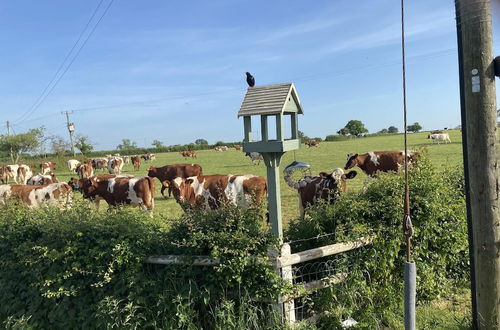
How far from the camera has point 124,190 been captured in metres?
11.7

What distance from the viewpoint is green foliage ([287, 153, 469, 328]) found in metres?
3.90

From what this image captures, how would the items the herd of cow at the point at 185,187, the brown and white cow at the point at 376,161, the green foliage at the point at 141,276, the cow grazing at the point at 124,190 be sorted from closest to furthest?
the green foliage at the point at 141,276 → the herd of cow at the point at 185,187 → the cow grazing at the point at 124,190 → the brown and white cow at the point at 376,161

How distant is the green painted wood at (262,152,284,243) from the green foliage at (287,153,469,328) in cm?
76

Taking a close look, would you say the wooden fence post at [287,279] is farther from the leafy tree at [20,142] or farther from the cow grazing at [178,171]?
the leafy tree at [20,142]

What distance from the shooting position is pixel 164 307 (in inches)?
141

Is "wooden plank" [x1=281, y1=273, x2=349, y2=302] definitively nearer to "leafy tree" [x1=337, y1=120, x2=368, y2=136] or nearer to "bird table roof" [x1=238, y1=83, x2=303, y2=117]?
"bird table roof" [x1=238, y1=83, x2=303, y2=117]

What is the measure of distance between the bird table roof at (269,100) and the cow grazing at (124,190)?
335 inches

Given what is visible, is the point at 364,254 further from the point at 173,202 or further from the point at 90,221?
the point at 173,202

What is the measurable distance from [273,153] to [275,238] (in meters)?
0.82

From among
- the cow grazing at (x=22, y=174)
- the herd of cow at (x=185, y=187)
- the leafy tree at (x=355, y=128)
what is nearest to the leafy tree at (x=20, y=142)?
the cow grazing at (x=22, y=174)

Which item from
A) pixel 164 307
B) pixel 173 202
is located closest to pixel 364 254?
pixel 164 307

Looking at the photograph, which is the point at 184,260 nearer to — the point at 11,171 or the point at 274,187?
the point at 274,187

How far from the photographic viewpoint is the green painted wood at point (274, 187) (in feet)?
11.6

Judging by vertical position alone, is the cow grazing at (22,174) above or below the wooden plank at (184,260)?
above
